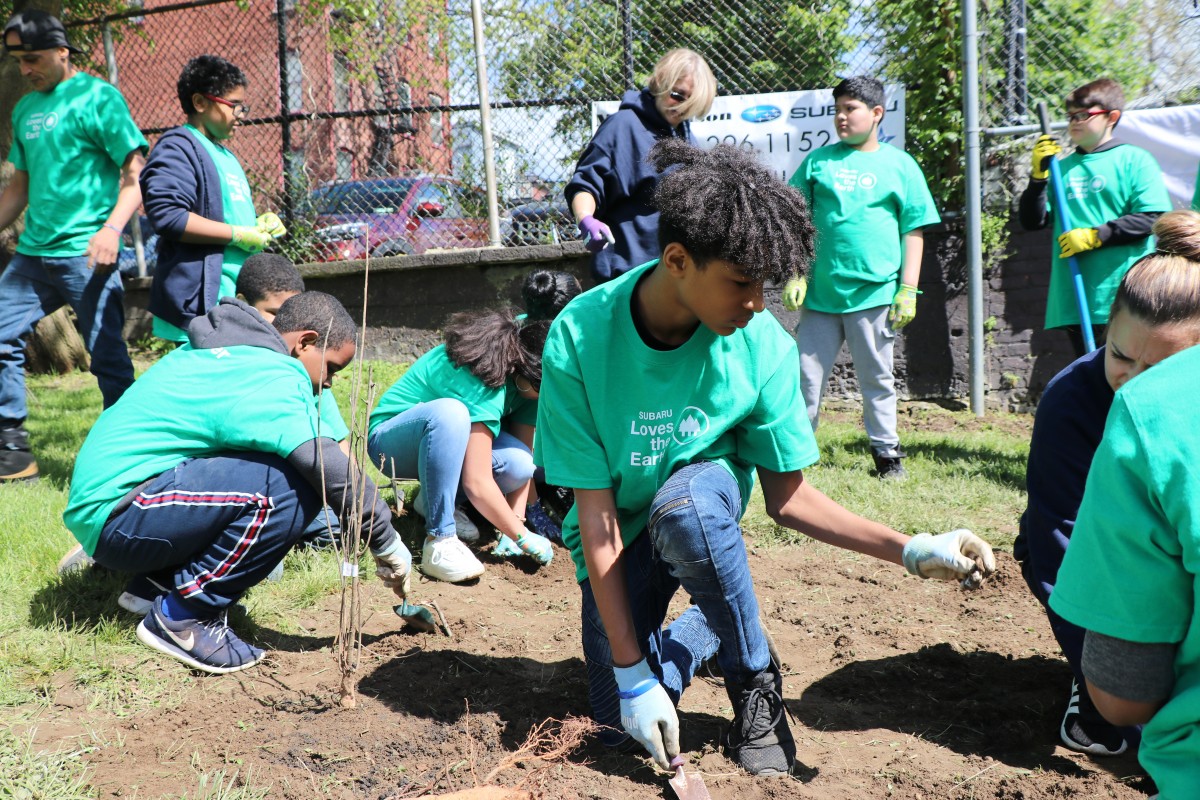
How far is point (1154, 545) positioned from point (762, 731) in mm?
1188

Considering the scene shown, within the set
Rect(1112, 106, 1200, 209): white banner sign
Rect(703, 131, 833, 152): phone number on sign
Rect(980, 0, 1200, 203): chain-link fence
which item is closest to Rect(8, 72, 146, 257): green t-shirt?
Rect(703, 131, 833, 152): phone number on sign

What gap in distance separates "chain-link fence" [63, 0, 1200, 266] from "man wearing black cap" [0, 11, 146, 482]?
9.22 feet

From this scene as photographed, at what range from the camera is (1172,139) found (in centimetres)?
586

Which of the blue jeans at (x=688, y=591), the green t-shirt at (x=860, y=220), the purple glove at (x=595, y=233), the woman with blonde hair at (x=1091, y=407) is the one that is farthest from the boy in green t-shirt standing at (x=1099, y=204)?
the blue jeans at (x=688, y=591)

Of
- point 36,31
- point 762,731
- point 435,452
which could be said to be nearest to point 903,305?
point 435,452

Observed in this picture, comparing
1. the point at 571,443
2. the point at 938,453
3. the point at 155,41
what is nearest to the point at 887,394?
the point at 938,453

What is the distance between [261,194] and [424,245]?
1.40 m

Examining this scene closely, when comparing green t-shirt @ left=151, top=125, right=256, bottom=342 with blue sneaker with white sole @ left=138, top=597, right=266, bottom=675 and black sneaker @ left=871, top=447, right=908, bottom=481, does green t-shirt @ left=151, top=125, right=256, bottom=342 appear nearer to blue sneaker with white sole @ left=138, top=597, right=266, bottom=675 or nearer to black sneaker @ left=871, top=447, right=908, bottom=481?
blue sneaker with white sole @ left=138, top=597, right=266, bottom=675

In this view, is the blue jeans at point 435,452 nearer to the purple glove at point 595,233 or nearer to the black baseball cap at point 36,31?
the purple glove at point 595,233

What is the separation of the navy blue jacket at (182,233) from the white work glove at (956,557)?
304 cm

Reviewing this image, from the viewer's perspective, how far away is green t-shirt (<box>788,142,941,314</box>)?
15.8ft

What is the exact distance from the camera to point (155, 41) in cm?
780

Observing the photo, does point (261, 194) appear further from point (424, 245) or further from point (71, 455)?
point (71, 455)

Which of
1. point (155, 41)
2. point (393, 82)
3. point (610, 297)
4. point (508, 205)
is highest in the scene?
point (155, 41)
